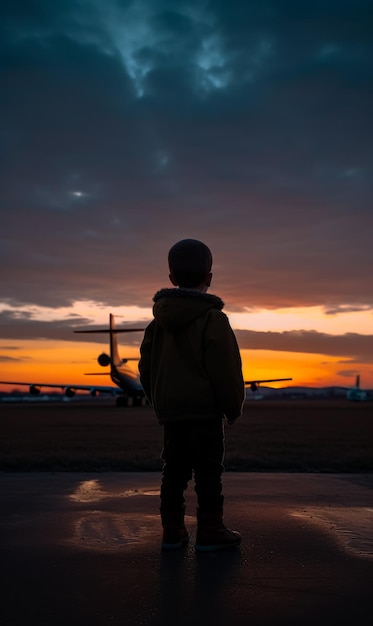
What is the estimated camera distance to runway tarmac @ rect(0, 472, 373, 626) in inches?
82.7

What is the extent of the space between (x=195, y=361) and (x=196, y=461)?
1.78ft

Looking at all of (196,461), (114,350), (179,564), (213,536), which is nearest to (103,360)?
(114,350)

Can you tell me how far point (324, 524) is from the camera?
11.8 feet

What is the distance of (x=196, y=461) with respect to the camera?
3359mm

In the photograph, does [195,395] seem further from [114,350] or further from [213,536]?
[114,350]

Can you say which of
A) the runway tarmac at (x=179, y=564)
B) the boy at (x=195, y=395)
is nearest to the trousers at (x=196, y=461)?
the boy at (x=195, y=395)

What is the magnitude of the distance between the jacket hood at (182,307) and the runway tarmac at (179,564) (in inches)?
45.7

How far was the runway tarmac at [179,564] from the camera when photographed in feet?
6.89

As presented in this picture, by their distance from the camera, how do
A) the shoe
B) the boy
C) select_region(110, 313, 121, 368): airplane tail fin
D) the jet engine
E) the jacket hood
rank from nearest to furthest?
the shoe < the boy < the jacket hood < the jet engine < select_region(110, 313, 121, 368): airplane tail fin

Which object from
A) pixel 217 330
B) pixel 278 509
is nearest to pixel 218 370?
pixel 217 330

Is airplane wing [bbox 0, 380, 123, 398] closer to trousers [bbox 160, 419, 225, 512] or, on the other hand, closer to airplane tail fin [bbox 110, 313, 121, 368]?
airplane tail fin [bbox 110, 313, 121, 368]

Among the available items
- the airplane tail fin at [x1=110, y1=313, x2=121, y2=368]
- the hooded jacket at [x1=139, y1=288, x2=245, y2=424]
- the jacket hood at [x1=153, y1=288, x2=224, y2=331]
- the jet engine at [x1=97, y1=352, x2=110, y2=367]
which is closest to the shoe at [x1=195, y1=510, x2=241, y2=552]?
the hooded jacket at [x1=139, y1=288, x2=245, y2=424]

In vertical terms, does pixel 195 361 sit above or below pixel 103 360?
below

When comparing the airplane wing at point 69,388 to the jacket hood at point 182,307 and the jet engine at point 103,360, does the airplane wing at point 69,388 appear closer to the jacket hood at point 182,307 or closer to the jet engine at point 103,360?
the jet engine at point 103,360
